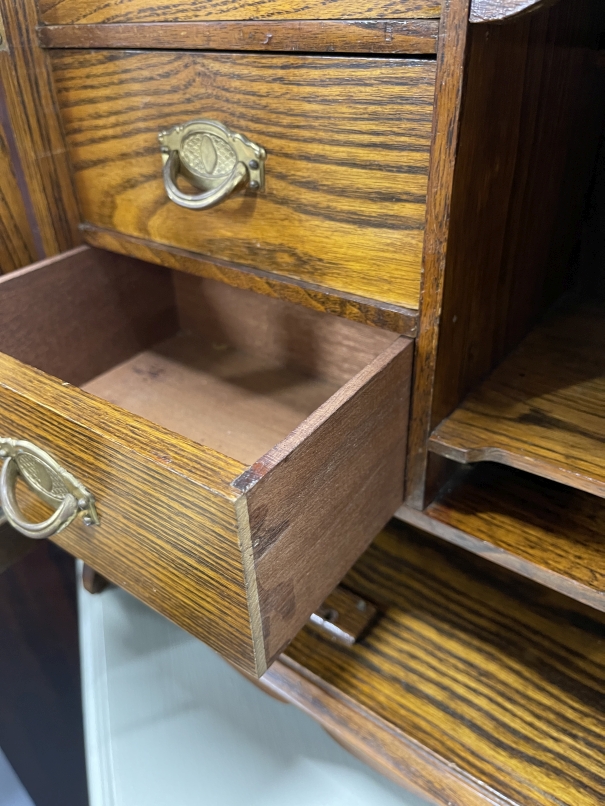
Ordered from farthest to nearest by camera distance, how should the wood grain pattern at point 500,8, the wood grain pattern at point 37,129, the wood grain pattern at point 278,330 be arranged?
the wood grain pattern at point 278,330 < the wood grain pattern at point 37,129 < the wood grain pattern at point 500,8

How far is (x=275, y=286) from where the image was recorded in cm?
49

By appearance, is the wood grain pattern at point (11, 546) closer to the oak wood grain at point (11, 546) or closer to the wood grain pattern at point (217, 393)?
the oak wood grain at point (11, 546)

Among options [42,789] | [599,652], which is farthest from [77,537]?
[599,652]

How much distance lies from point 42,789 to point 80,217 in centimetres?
58

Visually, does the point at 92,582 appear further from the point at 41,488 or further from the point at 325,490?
the point at 325,490

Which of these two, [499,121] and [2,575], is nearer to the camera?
[499,121]

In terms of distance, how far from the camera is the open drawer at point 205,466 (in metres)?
0.34

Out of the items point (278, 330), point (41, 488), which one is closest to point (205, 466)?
point (41, 488)

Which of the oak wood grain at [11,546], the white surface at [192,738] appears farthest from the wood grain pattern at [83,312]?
the white surface at [192,738]

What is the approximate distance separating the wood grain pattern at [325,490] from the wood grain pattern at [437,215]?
0.03ft

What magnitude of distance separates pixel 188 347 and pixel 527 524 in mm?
444

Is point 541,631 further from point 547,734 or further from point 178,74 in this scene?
point 178,74

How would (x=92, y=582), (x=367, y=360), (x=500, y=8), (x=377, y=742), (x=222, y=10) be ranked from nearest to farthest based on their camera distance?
(x=500, y=8) → (x=222, y=10) → (x=377, y=742) → (x=367, y=360) → (x=92, y=582)

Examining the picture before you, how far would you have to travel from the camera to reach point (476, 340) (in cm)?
48
